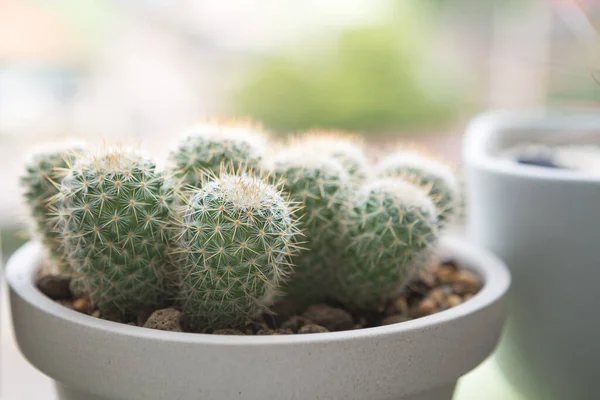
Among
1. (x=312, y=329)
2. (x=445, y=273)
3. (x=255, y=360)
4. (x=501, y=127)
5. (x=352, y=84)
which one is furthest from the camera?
(x=352, y=84)

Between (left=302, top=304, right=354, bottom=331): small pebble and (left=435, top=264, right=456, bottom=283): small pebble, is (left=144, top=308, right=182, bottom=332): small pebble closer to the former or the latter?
(left=302, top=304, right=354, bottom=331): small pebble

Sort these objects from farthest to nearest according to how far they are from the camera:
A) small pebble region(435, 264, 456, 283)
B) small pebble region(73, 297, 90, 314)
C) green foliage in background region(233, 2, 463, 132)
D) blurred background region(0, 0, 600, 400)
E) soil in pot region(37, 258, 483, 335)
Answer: green foliage in background region(233, 2, 463, 132)
blurred background region(0, 0, 600, 400)
small pebble region(435, 264, 456, 283)
small pebble region(73, 297, 90, 314)
soil in pot region(37, 258, 483, 335)

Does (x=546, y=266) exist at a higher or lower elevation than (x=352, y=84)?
higher

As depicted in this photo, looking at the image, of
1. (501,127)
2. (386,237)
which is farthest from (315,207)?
(501,127)

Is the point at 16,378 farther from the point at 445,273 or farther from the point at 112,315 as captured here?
the point at 445,273

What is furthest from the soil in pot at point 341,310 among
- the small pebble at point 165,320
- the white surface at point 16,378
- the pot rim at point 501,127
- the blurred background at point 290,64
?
the blurred background at point 290,64

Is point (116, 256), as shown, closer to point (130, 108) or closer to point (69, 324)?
point (69, 324)

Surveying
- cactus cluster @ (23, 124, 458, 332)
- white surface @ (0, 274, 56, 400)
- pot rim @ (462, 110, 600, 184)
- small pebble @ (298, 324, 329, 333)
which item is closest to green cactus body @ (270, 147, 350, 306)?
cactus cluster @ (23, 124, 458, 332)
